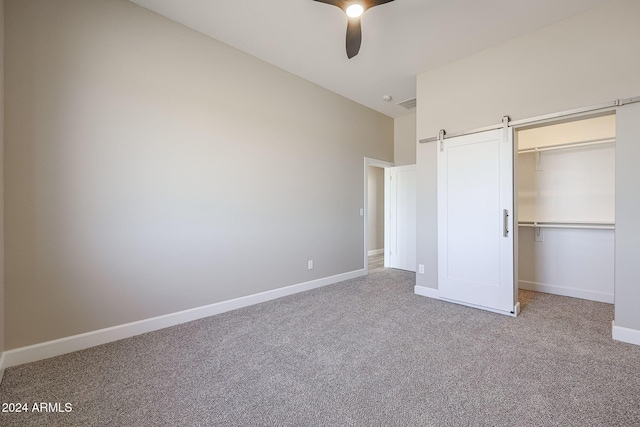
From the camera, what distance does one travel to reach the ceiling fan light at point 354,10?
6.63 ft

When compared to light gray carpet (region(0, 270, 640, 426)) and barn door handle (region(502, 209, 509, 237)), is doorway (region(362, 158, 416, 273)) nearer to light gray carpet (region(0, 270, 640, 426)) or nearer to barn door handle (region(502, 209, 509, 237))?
barn door handle (region(502, 209, 509, 237))

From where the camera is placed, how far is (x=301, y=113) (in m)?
3.82

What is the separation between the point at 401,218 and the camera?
5203 mm

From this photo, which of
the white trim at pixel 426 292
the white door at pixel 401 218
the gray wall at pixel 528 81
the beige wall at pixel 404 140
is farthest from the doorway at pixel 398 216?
the gray wall at pixel 528 81

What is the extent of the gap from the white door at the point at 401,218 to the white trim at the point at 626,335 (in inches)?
109

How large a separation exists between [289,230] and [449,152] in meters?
2.30

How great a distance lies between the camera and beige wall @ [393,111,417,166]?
5.11 m

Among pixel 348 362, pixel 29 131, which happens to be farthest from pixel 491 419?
pixel 29 131

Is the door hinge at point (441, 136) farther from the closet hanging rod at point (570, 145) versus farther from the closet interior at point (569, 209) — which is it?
the closet hanging rod at point (570, 145)

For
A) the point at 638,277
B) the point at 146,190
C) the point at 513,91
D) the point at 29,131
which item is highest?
the point at 513,91

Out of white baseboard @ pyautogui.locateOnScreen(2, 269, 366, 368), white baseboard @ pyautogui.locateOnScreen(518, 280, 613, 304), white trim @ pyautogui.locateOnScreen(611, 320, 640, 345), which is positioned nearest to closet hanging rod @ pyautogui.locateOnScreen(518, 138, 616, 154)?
white baseboard @ pyautogui.locateOnScreen(518, 280, 613, 304)

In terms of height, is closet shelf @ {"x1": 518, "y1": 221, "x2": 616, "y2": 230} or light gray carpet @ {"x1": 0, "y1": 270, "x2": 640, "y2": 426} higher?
closet shelf @ {"x1": 518, "y1": 221, "x2": 616, "y2": 230}

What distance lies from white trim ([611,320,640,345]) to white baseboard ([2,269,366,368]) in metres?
3.30

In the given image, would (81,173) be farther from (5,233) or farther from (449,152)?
(449,152)
